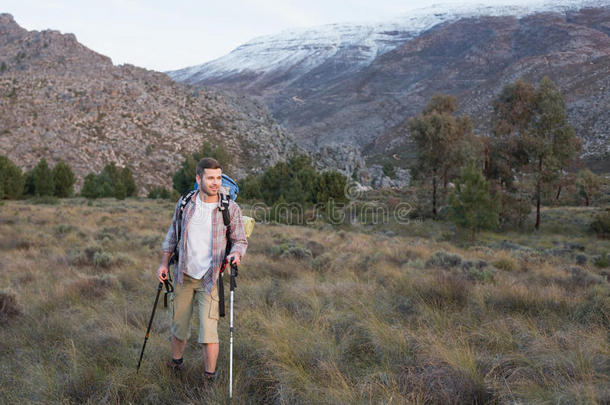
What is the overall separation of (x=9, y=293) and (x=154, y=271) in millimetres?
2320

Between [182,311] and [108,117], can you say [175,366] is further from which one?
[108,117]

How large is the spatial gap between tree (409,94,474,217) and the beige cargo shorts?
26.1 meters

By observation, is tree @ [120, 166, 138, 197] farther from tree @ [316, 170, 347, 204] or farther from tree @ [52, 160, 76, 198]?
tree @ [316, 170, 347, 204]

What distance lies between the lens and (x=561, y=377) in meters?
2.73

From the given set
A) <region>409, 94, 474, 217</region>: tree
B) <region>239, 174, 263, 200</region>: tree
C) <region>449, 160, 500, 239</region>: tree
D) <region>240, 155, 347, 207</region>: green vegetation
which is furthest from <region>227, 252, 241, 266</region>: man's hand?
<region>239, 174, 263, 200</region>: tree

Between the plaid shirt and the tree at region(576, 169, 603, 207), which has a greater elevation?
the plaid shirt

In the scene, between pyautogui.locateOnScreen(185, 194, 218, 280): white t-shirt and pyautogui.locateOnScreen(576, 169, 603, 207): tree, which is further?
pyautogui.locateOnScreen(576, 169, 603, 207): tree

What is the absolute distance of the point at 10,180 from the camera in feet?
88.4

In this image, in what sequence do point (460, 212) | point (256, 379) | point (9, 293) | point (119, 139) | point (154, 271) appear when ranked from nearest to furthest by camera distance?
point (256, 379)
point (9, 293)
point (154, 271)
point (460, 212)
point (119, 139)

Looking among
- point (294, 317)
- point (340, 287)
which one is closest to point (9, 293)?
point (294, 317)

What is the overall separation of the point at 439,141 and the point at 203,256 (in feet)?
89.6

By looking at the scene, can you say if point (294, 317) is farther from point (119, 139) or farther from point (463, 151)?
point (119, 139)

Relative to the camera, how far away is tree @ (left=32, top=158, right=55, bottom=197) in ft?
93.7

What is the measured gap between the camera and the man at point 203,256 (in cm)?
313
